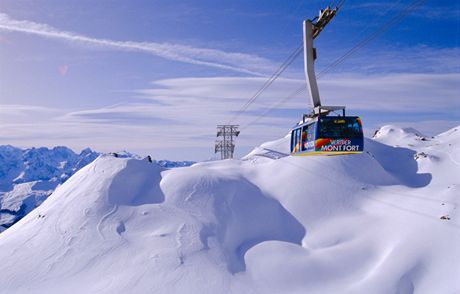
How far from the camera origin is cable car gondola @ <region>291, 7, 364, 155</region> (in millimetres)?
17062

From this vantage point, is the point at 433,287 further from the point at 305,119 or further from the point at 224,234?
the point at 305,119

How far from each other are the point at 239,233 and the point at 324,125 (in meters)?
6.96

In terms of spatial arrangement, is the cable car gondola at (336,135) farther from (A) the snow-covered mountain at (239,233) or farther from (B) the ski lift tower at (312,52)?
(A) the snow-covered mountain at (239,233)

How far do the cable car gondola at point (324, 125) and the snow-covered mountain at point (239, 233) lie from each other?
3.20m

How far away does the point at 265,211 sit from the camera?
18016mm

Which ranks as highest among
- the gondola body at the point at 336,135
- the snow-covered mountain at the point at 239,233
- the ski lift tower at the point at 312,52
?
the ski lift tower at the point at 312,52

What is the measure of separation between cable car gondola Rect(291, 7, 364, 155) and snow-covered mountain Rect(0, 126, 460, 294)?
3.20 metres

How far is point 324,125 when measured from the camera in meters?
17.2

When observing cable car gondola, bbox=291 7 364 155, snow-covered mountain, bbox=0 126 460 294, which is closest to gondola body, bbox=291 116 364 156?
cable car gondola, bbox=291 7 364 155

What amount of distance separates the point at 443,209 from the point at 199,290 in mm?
11328

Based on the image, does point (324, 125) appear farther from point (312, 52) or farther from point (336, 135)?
point (312, 52)

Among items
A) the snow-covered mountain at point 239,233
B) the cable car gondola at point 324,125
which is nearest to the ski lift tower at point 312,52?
the cable car gondola at point 324,125

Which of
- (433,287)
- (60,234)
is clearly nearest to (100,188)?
(60,234)

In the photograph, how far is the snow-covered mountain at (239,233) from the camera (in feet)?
41.1
